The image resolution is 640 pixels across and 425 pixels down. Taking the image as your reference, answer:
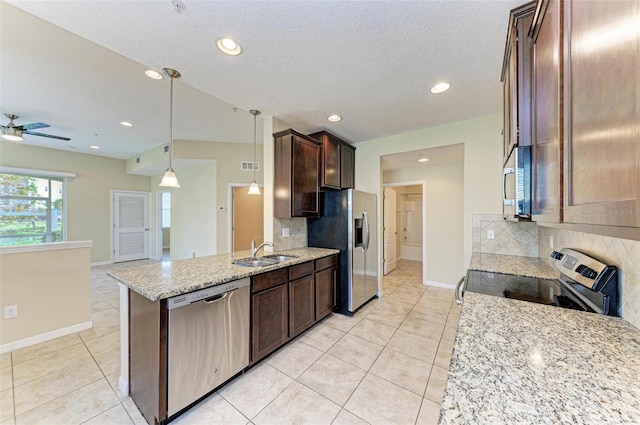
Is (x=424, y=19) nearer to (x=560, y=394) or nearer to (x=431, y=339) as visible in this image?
(x=560, y=394)

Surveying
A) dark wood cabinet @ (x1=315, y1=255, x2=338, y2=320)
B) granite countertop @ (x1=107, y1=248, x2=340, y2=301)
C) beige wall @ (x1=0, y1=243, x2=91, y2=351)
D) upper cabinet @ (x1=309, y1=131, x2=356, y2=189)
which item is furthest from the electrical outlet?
upper cabinet @ (x1=309, y1=131, x2=356, y2=189)

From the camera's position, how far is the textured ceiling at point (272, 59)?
1.43 m

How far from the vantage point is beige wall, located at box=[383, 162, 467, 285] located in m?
4.25

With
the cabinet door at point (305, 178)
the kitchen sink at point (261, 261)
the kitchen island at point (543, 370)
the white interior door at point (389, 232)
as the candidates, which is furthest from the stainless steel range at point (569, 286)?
the white interior door at point (389, 232)

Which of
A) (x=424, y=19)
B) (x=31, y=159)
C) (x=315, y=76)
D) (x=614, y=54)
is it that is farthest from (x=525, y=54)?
(x=31, y=159)

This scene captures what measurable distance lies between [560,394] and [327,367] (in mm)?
1803

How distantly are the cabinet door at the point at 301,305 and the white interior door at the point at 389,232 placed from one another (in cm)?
281

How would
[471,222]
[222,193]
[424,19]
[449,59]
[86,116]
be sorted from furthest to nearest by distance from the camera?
[222,193] → [86,116] → [471,222] → [449,59] → [424,19]

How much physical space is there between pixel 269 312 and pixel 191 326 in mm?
711

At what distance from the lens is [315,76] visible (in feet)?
6.91

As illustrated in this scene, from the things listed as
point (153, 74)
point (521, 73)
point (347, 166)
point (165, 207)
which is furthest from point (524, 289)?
point (165, 207)

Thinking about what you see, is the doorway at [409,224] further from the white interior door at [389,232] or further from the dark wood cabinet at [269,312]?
the dark wood cabinet at [269,312]

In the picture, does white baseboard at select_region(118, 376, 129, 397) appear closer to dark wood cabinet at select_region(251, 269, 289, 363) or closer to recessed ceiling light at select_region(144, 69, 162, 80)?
dark wood cabinet at select_region(251, 269, 289, 363)

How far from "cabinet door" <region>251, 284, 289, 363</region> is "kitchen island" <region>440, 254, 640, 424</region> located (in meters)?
1.54
